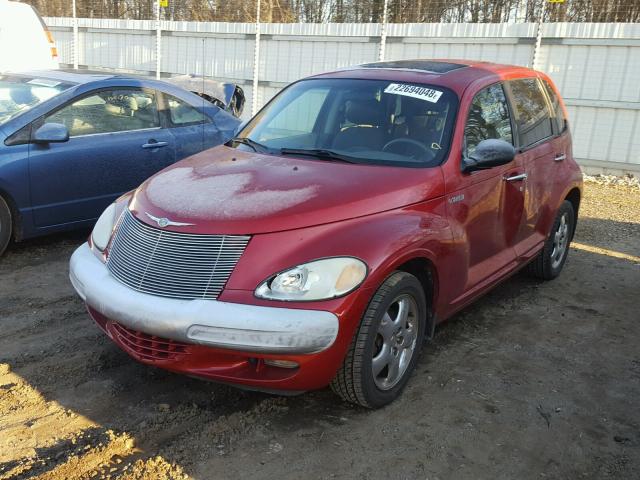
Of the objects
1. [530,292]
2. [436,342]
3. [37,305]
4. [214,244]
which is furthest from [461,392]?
[37,305]

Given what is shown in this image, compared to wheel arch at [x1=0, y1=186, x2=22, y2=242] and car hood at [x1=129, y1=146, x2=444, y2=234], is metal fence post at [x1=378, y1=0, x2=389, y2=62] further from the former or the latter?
car hood at [x1=129, y1=146, x2=444, y2=234]

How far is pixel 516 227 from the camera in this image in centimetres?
464

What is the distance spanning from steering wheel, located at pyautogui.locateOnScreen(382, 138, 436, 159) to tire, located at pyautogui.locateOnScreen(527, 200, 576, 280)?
2006 millimetres

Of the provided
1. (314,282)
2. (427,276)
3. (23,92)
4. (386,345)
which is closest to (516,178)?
(427,276)

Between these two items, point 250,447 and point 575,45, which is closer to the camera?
point 250,447

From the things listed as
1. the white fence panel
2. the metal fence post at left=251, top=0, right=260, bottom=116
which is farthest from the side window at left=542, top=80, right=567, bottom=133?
the metal fence post at left=251, top=0, right=260, bottom=116

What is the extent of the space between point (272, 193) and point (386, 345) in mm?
996

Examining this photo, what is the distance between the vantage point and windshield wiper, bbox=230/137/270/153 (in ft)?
13.9

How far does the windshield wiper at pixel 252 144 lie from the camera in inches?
166

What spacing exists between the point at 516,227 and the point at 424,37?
819 centimetres

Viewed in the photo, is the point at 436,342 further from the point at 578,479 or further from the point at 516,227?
the point at 578,479

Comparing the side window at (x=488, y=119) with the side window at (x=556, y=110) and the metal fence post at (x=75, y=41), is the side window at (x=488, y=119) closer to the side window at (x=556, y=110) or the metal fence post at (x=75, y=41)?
the side window at (x=556, y=110)

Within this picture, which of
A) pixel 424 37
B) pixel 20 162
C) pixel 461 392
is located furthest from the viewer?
pixel 424 37

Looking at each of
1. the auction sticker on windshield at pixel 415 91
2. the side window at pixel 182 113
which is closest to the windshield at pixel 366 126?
the auction sticker on windshield at pixel 415 91
